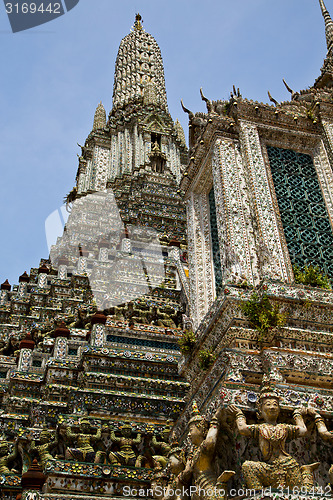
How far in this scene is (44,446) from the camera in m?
9.31

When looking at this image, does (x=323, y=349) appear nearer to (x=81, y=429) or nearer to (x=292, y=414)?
(x=292, y=414)

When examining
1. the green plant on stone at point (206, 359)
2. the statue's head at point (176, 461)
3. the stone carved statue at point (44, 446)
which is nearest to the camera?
the statue's head at point (176, 461)

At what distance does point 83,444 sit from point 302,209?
521cm

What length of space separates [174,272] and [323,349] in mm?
10000

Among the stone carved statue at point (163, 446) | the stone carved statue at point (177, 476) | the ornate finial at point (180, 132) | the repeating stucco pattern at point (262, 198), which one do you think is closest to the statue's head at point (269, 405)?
the stone carved statue at point (177, 476)

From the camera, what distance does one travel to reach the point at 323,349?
26.0 ft

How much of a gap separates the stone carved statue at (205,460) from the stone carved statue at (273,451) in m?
0.27

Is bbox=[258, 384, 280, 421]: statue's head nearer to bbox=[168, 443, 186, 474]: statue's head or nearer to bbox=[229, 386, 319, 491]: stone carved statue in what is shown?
bbox=[229, 386, 319, 491]: stone carved statue

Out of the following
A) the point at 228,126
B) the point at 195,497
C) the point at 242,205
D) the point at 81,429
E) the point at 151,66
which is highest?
the point at 151,66

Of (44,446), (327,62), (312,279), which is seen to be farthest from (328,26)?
(44,446)

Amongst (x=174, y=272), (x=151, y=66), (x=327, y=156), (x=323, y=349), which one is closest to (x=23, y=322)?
(x=174, y=272)

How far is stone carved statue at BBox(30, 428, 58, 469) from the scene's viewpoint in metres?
9.05

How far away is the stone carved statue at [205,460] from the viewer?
620cm

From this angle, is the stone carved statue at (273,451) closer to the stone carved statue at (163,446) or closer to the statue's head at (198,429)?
the statue's head at (198,429)
